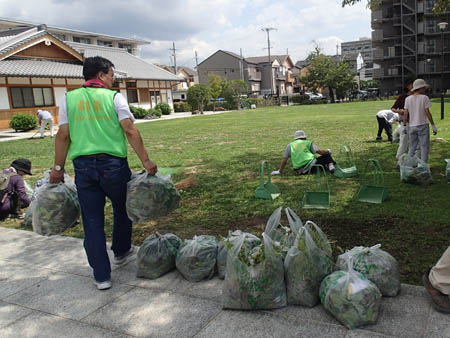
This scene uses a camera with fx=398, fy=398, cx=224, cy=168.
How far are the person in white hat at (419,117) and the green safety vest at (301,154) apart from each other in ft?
5.52

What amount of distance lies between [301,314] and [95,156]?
1935mm

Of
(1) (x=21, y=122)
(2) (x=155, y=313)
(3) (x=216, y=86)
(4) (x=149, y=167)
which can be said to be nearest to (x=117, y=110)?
(4) (x=149, y=167)

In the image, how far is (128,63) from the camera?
38.1 metres

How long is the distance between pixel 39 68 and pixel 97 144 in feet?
80.9

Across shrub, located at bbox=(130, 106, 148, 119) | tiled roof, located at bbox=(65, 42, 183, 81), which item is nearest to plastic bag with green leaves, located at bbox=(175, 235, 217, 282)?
shrub, located at bbox=(130, 106, 148, 119)

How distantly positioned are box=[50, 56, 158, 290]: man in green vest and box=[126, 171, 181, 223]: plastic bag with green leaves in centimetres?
8

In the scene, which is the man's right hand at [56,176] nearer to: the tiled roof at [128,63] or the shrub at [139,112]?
the shrub at [139,112]

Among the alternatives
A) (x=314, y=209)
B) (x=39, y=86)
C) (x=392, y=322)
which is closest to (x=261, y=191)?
(x=314, y=209)

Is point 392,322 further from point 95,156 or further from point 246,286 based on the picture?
point 95,156

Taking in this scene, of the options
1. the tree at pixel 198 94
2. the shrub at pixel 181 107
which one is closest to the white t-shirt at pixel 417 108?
the tree at pixel 198 94

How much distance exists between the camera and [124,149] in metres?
3.24

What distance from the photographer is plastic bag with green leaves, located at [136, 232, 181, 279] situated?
11.4ft

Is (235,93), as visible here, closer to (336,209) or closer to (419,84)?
(419,84)

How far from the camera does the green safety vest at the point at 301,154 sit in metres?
7.10
